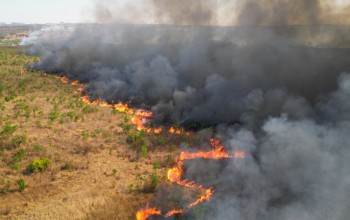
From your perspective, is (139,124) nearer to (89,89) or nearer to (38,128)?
(38,128)

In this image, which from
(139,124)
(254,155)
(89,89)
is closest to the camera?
(254,155)

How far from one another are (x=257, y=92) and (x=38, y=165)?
15.9m

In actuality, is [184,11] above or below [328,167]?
above

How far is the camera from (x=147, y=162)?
19.5 metres

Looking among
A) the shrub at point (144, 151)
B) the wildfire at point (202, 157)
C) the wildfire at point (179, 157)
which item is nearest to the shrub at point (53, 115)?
the wildfire at point (179, 157)

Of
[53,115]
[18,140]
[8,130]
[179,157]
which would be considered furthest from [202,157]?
[53,115]

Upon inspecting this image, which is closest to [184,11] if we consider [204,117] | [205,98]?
[205,98]

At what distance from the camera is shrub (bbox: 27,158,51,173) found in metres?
18.4

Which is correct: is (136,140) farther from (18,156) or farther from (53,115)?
(53,115)

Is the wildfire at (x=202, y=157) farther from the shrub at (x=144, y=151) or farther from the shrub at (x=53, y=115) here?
the shrub at (x=53, y=115)

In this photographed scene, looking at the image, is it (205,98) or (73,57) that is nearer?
(205,98)

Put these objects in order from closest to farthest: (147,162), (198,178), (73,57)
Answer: (198,178), (147,162), (73,57)

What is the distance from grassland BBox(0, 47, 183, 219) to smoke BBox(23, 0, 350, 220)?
3095 mm

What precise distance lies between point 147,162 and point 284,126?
844cm
